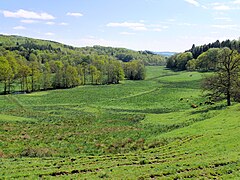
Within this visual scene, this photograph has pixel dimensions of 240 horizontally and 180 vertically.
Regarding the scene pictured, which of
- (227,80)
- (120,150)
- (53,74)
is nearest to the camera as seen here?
(120,150)

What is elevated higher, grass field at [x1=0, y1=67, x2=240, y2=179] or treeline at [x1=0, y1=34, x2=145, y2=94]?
treeline at [x1=0, y1=34, x2=145, y2=94]

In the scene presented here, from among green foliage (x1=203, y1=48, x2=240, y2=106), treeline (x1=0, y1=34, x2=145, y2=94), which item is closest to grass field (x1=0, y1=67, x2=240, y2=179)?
green foliage (x1=203, y1=48, x2=240, y2=106)

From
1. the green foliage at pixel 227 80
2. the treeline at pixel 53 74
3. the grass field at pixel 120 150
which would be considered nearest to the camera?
the grass field at pixel 120 150

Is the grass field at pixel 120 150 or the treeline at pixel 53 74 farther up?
the treeline at pixel 53 74

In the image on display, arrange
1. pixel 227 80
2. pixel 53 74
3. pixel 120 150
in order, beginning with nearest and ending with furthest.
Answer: pixel 120 150 < pixel 227 80 < pixel 53 74

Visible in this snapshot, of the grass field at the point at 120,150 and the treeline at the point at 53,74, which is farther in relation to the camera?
the treeline at the point at 53,74

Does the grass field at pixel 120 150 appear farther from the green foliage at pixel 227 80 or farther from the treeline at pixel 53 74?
the treeline at pixel 53 74

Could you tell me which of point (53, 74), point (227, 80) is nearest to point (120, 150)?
point (227, 80)

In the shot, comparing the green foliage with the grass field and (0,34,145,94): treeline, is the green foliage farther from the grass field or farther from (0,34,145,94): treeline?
(0,34,145,94): treeline

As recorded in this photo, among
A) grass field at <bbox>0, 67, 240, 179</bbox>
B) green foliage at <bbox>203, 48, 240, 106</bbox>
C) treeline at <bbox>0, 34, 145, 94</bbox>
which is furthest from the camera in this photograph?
treeline at <bbox>0, 34, 145, 94</bbox>

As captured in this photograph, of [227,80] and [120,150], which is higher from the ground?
[227,80]

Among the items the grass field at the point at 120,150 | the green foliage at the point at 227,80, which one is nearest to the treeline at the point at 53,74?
the grass field at the point at 120,150

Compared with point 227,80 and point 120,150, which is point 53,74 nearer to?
point 227,80

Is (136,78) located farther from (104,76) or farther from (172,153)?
(172,153)
